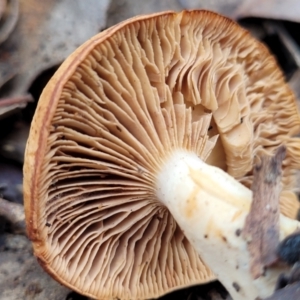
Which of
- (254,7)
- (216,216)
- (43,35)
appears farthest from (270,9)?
(216,216)

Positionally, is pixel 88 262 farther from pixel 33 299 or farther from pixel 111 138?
pixel 111 138

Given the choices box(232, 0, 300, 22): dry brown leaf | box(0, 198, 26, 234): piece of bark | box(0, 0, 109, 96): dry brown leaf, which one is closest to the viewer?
box(0, 198, 26, 234): piece of bark

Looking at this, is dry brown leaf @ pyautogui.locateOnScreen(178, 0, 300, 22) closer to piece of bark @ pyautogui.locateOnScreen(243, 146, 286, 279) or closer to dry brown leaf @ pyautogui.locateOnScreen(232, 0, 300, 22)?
dry brown leaf @ pyautogui.locateOnScreen(232, 0, 300, 22)

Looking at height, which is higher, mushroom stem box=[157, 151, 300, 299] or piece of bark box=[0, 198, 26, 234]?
mushroom stem box=[157, 151, 300, 299]

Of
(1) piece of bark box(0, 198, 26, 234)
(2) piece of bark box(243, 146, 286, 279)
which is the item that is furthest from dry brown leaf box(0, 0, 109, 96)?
(2) piece of bark box(243, 146, 286, 279)

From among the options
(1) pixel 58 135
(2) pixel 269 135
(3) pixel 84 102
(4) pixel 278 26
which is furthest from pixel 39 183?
(4) pixel 278 26

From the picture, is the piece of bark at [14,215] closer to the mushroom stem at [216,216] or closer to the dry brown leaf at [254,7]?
the mushroom stem at [216,216]
